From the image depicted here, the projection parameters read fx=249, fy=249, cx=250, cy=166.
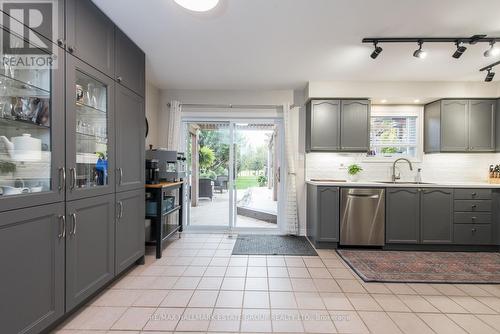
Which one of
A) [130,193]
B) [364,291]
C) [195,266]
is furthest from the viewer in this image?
[195,266]

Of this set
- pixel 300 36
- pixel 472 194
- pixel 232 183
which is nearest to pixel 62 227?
pixel 300 36

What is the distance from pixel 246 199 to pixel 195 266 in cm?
192

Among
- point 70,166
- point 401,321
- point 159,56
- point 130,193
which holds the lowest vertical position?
point 401,321

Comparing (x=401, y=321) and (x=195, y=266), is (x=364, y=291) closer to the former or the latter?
(x=401, y=321)

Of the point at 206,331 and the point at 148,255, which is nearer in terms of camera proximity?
the point at 206,331

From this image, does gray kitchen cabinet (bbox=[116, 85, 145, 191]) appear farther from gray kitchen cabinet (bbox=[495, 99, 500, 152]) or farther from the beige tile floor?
gray kitchen cabinet (bbox=[495, 99, 500, 152])

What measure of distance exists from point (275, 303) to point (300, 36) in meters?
2.62

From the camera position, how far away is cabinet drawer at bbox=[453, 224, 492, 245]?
3.54m

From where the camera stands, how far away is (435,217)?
3574 millimetres

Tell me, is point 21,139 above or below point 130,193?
above

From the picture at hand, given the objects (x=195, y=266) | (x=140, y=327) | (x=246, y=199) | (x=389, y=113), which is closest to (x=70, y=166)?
(x=140, y=327)

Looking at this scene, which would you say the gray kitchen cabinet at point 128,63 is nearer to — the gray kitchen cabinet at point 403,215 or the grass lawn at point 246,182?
the grass lawn at point 246,182

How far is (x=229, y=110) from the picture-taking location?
443cm

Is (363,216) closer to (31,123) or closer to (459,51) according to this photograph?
(459,51)
